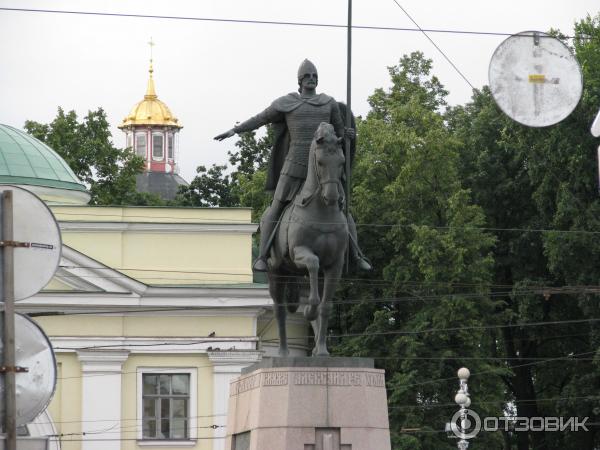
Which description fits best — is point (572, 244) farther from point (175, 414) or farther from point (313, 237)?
point (313, 237)

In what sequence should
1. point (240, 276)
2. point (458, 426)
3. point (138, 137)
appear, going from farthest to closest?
point (138, 137) → point (240, 276) → point (458, 426)

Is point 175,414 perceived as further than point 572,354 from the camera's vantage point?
No

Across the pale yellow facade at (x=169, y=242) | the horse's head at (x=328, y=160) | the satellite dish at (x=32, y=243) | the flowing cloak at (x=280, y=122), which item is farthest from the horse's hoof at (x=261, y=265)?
the pale yellow facade at (x=169, y=242)

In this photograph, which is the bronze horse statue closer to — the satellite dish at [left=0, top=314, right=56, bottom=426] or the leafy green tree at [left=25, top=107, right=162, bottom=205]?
the satellite dish at [left=0, top=314, right=56, bottom=426]

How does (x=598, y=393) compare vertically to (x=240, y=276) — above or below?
below

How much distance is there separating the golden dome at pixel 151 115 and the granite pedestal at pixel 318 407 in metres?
118

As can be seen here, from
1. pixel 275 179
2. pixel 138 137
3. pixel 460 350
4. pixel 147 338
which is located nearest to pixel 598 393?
pixel 460 350

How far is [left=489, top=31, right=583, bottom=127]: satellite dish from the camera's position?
16.8 meters

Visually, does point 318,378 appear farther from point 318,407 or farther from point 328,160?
point 328,160

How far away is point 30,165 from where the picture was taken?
5150 cm

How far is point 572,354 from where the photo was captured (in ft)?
168

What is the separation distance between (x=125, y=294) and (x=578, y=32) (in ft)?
43.3

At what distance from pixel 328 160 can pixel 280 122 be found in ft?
6.23

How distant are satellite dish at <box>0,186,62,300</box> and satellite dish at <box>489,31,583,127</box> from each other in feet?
21.9
